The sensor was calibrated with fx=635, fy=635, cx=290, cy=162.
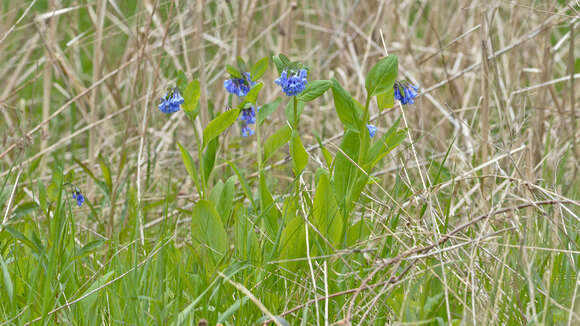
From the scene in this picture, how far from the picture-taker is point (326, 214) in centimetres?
152

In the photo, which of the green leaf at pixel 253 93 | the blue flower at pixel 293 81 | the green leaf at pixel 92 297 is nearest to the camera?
the green leaf at pixel 92 297

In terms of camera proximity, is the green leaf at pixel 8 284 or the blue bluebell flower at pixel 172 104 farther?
the blue bluebell flower at pixel 172 104

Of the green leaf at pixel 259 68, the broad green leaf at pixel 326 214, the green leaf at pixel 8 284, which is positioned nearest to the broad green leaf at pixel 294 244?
the broad green leaf at pixel 326 214

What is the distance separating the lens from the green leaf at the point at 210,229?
1543mm

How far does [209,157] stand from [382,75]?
523 millimetres

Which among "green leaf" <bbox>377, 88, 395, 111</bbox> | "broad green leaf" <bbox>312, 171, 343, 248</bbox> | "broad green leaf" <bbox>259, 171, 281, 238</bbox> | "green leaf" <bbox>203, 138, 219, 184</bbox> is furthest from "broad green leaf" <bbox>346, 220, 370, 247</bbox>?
"green leaf" <bbox>203, 138, 219, 184</bbox>

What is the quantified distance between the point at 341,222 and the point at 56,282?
657 millimetres

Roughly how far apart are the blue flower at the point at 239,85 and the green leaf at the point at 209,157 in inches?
5.6

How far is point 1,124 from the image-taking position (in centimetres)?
382

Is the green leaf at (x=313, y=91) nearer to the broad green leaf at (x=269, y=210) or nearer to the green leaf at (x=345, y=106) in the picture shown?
the green leaf at (x=345, y=106)

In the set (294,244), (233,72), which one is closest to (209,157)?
(233,72)

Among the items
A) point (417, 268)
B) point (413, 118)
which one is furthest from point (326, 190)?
point (413, 118)

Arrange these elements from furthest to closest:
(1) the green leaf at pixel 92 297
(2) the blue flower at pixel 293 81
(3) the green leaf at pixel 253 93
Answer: (3) the green leaf at pixel 253 93
(2) the blue flower at pixel 293 81
(1) the green leaf at pixel 92 297

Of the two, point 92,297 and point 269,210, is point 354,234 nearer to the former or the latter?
point 269,210
